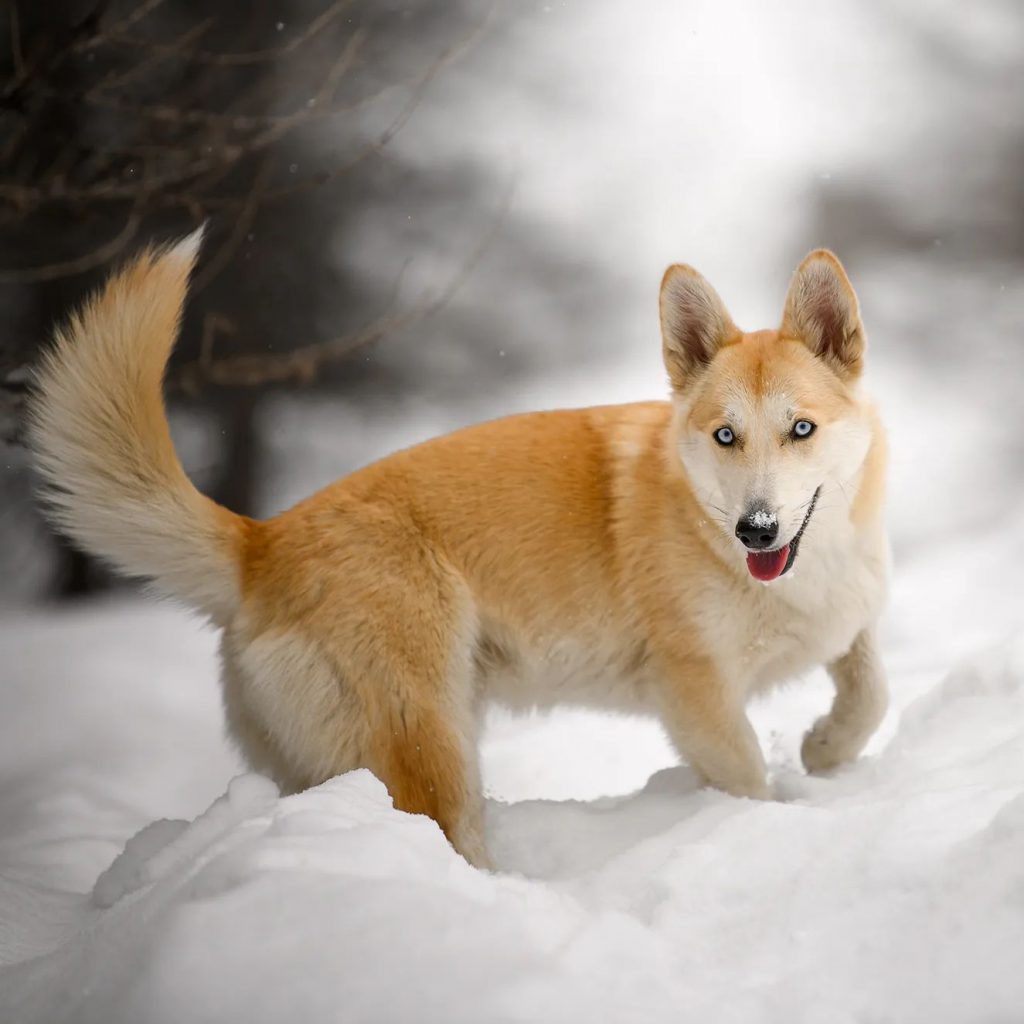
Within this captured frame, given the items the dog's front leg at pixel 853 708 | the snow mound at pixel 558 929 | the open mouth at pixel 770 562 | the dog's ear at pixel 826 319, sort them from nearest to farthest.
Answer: the snow mound at pixel 558 929
the open mouth at pixel 770 562
the dog's ear at pixel 826 319
the dog's front leg at pixel 853 708

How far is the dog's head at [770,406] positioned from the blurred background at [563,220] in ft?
9.37

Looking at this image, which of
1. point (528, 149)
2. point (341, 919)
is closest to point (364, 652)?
point (341, 919)

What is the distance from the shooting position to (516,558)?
2.72 metres

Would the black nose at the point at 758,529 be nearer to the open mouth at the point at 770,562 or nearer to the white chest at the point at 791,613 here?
the open mouth at the point at 770,562

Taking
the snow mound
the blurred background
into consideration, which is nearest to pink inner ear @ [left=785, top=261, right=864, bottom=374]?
the snow mound

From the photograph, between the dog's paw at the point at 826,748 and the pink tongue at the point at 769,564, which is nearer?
the pink tongue at the point at 769,564

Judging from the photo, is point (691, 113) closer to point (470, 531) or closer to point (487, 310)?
point (487, 310)

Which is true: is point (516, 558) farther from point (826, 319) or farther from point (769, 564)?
point (826, 319)

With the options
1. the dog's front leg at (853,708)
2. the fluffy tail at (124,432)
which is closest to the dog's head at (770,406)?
the dog's front leg at (853,708)

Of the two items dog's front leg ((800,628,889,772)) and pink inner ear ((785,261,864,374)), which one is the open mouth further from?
dog's front leg ((800,628,889,772))

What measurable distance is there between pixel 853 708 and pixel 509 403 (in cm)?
418

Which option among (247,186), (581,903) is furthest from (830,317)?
(247,186)

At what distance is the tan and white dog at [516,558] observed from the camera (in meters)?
2.48

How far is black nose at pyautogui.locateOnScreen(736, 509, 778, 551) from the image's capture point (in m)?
2.22
